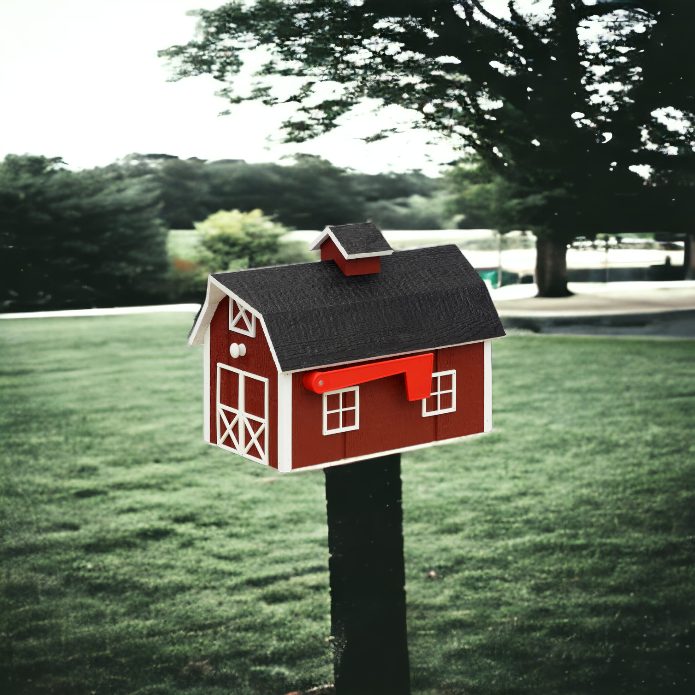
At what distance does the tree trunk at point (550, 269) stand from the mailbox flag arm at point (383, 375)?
4.68ft

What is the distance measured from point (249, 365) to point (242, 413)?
0.23 feet

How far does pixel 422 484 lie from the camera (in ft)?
21.4

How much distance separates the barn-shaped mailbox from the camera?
1.57 meters

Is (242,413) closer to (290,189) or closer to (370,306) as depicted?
(370,306)

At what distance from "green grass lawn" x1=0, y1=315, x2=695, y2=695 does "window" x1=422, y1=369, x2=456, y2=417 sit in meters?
3.87

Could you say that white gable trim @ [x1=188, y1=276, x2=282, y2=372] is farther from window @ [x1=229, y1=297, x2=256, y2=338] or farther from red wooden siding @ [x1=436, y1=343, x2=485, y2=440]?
red wooden siding @ [x1=436, y1=343, x2=485, y2=440]

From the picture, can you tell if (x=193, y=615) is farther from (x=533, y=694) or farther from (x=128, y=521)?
(x=533, y=694)

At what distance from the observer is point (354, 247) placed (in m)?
1.60

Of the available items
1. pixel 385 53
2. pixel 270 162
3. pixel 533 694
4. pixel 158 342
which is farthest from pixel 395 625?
pixel 158 342

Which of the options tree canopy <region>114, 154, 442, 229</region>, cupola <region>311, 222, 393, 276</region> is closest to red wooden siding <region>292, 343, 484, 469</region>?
cupola <region>311, 222, 393, 276</region>

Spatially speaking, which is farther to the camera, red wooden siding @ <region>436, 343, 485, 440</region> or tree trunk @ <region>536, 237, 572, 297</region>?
tree trunk @ <region>536, 237, 572, 297</region>

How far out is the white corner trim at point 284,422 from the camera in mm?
1573

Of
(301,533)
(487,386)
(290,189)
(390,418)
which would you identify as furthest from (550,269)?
(301,533)

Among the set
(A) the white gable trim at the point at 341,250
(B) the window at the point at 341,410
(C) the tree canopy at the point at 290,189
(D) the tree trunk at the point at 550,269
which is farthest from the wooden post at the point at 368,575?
(C) the tree canopy at the point at 290,189
